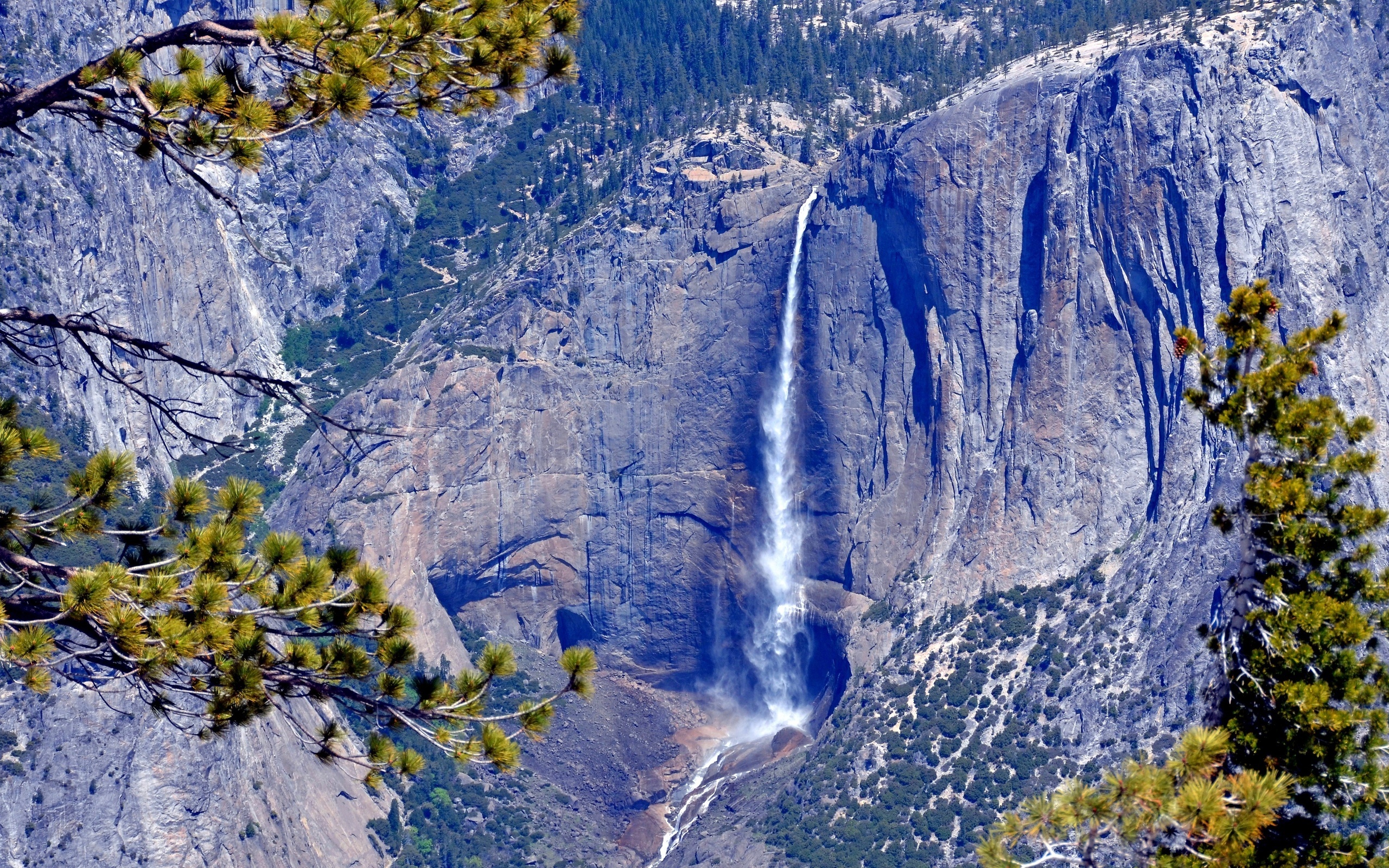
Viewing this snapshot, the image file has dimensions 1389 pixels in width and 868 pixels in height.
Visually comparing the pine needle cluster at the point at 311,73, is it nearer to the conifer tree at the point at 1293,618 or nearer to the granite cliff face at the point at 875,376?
the conifer tree at the point at 1293,618

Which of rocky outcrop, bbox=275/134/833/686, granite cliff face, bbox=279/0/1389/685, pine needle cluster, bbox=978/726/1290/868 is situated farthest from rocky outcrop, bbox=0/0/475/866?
pine needle cluster, bbox=978/726/1290/868

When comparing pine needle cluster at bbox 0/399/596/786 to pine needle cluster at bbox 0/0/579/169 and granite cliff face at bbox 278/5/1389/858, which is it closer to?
pine needle cluster at bbox 0/0/579/169

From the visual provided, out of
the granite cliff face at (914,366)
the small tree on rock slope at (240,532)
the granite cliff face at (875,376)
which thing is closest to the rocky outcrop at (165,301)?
the granite cliff face at (875,376)

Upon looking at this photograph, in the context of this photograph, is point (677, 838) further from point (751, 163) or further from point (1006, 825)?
point (1006, 825)

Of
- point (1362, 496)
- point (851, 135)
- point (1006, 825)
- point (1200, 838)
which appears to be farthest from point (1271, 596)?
point (851, 135)

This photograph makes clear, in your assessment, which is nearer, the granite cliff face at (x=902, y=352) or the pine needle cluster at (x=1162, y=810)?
the pine needle cluster at (x=1162, y=810)

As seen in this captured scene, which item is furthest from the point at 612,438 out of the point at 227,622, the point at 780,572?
the point at 227,622
